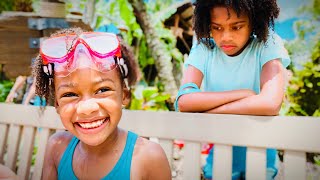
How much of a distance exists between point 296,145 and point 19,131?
0.92 meters

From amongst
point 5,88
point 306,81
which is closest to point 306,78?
point 306,81

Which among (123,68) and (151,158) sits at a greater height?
(123,68)

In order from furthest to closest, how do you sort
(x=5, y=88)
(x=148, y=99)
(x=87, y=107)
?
(x=148, y=99), (x=5, y=88), (x=87, y=107)

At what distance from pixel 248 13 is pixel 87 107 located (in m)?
0.53

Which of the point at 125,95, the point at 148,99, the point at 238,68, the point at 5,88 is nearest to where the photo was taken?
the point at 125,95

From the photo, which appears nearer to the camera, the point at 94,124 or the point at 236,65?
the point at 94,124

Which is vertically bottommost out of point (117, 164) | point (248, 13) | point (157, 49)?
point (117, 164)

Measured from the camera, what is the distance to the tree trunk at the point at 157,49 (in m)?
2.32

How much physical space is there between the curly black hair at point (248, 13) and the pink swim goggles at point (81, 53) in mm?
313

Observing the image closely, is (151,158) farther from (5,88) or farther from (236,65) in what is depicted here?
(5,88)

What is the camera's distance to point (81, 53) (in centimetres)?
85

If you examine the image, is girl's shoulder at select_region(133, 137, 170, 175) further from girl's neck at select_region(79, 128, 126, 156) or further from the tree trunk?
the tree trunk

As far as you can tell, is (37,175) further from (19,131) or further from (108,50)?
(108,50)

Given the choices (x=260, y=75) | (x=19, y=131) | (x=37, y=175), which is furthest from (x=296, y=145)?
(x=19, y=131)
